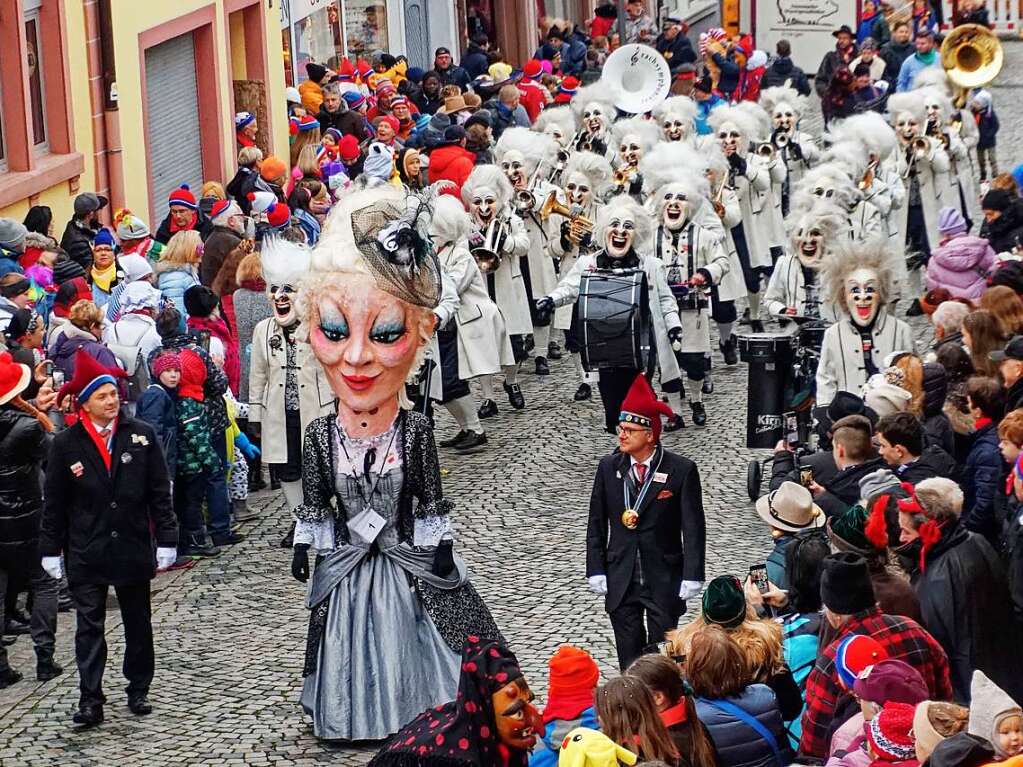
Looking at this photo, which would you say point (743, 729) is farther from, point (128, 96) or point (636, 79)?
point (636, 79)

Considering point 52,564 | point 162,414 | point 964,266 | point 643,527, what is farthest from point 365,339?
point 964,266

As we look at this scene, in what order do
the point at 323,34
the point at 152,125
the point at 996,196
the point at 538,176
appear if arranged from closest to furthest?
the point at 996,196 < the point at 538,176 < the point at 152,125 < the point at 323,34

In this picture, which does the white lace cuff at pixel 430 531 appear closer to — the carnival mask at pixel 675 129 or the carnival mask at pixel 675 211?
the carnival mask at pixel 675 211

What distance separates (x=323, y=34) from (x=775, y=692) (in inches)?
742

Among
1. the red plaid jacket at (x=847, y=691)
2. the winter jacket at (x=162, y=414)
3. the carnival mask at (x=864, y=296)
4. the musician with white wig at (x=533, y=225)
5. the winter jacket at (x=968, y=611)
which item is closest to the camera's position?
the red plaid jacket at (x=847, y=691)

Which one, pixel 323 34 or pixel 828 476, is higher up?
pixel 323 34

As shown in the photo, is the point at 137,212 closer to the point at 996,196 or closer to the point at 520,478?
the point at 520,478

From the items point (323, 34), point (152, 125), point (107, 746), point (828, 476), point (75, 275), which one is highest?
point (323, 34)

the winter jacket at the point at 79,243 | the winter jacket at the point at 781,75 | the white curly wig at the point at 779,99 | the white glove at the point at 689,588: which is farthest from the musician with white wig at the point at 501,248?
the winter jacket at the point at 781,75

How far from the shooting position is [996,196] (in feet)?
51.4

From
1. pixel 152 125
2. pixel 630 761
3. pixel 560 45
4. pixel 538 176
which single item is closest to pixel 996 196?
pixel 538 176

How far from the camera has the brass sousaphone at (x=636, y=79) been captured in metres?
21.2

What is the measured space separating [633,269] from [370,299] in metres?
4.16

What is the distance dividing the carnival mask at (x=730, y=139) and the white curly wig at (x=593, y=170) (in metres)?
1.24
